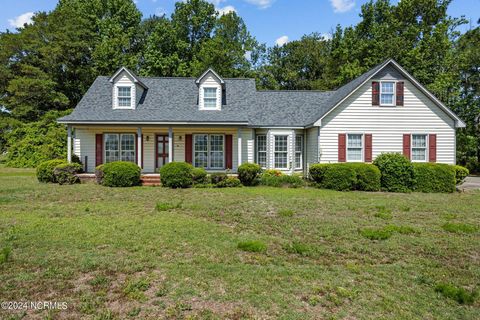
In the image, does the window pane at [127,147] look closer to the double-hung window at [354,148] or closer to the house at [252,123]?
the house at [252,123]

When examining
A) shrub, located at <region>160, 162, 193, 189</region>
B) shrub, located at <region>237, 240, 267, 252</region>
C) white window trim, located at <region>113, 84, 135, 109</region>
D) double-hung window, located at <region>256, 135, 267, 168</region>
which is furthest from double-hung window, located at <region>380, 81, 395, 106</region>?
white window trim, located at <region>113, 84, 135, 109</region>

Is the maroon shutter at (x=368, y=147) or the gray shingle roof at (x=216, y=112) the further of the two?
the gray shingle roof at (x=216, y=112)

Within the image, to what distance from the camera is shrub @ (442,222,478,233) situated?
294 inches

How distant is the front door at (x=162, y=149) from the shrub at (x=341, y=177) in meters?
9.67

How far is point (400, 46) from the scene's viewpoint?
31.6 metres

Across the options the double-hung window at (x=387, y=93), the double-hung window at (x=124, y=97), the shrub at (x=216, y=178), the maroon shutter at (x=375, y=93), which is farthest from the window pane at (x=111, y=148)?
the double-hung window at (x=387, y=93)

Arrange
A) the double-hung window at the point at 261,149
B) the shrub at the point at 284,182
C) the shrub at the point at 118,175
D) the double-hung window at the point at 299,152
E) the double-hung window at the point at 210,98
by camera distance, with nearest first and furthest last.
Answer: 1. the shrub at the point at 118,175
2. the shrub at the point at 284,182
3. the double-hung window at the point at 210,98
4. the double-hung window at the point at 261,149
5. the double-hung window at the point at 299,152

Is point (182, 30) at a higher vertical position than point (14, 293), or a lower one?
higher

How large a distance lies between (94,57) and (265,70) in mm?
20758

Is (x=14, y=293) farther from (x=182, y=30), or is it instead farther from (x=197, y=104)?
(x=182, y=30)

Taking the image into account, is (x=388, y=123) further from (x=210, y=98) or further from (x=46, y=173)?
(x=46, y=173)

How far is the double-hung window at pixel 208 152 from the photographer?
1900cm

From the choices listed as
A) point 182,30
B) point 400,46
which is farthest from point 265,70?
point 400,46

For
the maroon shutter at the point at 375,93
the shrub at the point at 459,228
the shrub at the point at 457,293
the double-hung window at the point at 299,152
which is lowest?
the shrub at the point at 457,293
